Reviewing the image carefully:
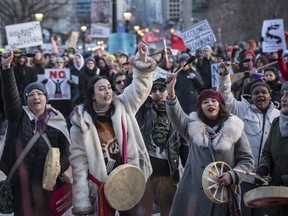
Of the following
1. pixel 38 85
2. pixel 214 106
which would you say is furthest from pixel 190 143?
pixel 38 85

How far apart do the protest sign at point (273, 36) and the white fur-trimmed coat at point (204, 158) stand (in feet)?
32.1

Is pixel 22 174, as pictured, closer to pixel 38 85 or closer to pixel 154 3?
pixel 38 85

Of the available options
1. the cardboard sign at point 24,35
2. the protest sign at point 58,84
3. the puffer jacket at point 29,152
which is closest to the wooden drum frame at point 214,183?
the puffer jacket at point 29,152

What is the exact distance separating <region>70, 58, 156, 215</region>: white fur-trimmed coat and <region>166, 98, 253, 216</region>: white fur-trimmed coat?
0.38 metres

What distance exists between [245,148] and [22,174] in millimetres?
1860

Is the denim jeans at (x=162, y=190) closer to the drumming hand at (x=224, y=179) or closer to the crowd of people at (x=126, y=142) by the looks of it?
the crowd of people at (x=126, y=142)

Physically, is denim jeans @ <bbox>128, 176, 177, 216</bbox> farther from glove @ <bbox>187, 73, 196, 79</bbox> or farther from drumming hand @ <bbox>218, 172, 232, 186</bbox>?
glove @ <bbox>187, 73, 196, 79</bbox>

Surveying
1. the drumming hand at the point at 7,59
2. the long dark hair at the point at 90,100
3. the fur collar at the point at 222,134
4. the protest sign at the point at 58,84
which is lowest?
the protest sign at the point at 58,84

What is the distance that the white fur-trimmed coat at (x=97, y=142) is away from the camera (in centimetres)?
571

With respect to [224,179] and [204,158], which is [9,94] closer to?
[204,158]

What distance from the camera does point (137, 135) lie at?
594 cm

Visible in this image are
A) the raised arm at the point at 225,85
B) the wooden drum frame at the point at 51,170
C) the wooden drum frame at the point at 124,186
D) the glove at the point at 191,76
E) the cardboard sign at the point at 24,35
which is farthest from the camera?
the cardboard sign at the point at 24,35

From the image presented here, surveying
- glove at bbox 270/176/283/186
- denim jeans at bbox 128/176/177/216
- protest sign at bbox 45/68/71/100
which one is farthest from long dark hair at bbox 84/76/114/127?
protest sign at bbox 45/68/71/100

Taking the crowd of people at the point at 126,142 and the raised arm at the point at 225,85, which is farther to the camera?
the raised arm at the point at 225,85
